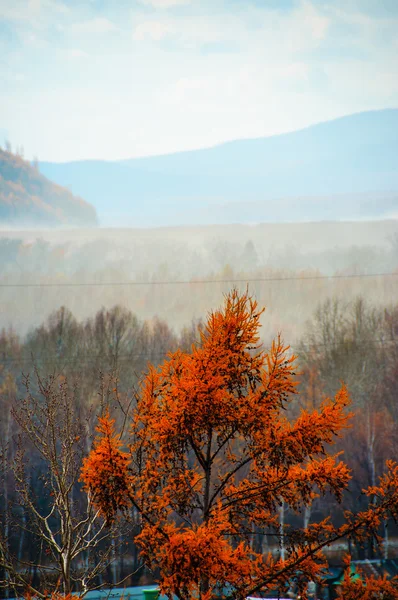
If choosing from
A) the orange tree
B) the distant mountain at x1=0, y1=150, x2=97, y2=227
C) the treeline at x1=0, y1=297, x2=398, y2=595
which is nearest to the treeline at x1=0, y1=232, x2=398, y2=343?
the treeline at x1=0, y1=297, x2=398, y2=595

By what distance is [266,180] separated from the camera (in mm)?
69938

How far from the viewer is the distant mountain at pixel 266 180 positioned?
61.9 m

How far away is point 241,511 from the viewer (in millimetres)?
8062

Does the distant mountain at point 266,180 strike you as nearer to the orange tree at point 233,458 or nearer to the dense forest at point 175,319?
the dense forest at point 175,319

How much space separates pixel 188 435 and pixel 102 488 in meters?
1.20

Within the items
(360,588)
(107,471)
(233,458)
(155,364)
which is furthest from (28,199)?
(360,588)

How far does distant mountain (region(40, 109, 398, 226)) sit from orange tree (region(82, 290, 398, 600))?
51218 millimetres

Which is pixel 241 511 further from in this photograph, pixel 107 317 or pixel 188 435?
pixel 107 317

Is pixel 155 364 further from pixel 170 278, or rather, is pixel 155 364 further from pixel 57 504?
pixel 57 504

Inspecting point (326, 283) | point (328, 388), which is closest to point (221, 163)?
point (326, 283)

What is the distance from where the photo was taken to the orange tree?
7309 millimetres

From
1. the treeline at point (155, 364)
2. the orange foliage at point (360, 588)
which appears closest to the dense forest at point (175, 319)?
the treeline at point (155, 364)

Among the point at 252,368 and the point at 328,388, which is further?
the point at 328,388

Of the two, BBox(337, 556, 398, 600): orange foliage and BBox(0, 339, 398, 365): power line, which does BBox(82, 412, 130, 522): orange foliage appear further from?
BBox(0, 339, 398, 365): power line
